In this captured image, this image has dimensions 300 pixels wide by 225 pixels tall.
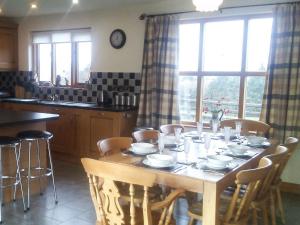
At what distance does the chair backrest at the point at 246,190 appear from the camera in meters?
1.90

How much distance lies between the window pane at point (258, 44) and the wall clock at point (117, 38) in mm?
1831

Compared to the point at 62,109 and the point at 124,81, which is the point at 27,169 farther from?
the point at 124,81

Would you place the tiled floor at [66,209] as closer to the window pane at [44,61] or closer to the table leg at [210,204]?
the table leg at [210,204]

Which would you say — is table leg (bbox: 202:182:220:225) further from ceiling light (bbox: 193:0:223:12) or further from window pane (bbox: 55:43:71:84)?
window pane (bbox: 55:43:71:84)

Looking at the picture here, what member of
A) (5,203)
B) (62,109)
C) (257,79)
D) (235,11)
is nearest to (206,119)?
(257,79)

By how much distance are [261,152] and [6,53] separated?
16.2ft

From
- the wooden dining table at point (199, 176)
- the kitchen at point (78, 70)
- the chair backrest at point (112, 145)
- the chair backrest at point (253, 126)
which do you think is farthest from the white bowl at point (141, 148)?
the chair backrest at point (253, 126)

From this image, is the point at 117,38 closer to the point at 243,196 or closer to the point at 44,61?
the point at 44,61

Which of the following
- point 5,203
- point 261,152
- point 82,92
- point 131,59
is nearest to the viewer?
point 261,152

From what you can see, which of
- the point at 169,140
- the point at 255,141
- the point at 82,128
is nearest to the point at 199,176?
the point at 169,140

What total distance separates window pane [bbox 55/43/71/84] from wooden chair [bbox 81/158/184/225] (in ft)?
13.0

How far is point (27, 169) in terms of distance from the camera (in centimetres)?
357

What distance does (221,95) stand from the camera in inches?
171

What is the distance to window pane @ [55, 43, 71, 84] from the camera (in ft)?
18.7
